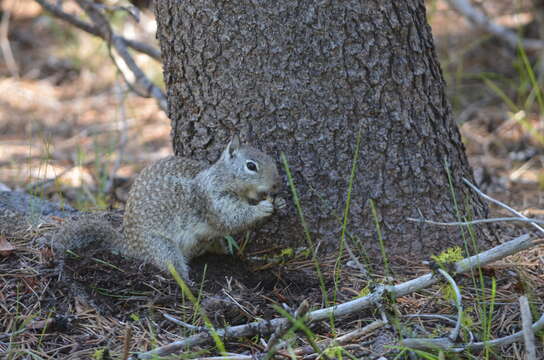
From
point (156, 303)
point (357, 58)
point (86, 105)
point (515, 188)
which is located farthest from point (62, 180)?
point (515, 188)

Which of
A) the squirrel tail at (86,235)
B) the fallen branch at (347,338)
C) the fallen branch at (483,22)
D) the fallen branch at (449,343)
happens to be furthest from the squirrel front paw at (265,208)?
the fallen branch at (483,22)

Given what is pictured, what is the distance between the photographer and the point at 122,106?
502cm

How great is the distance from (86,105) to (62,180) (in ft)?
Answer: 6.76

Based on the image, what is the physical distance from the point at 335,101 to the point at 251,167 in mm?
518

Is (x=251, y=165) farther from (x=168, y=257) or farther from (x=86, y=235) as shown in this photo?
(x=86, y=235)

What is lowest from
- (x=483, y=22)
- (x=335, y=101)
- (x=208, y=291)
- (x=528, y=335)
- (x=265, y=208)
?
(x=208, y=291)

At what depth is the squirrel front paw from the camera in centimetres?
314

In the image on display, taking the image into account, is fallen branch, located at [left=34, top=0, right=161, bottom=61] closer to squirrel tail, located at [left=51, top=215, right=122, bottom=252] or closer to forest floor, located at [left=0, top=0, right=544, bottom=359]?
forest floor, located at [left=0, top=0, right=544, bottom=359]

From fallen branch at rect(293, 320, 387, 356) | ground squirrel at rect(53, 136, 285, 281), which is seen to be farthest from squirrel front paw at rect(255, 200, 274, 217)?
fallen branch at rect(293, 320, 387, 356)

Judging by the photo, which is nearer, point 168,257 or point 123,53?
point 168,257

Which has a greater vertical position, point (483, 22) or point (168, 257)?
point (483, 22)

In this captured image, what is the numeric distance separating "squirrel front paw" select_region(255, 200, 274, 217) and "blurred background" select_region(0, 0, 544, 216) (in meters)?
1.40

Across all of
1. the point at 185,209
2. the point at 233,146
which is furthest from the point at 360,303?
the point at 185,209

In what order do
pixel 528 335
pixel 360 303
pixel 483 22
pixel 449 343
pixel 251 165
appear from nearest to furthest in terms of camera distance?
pixel 528 335
pixel 449 343
pixel 360 303
pixel 251 165
pixel 483 22
